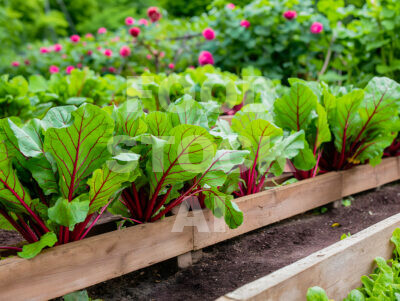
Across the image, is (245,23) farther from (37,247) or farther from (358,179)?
(37,247)

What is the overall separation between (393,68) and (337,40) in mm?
1026

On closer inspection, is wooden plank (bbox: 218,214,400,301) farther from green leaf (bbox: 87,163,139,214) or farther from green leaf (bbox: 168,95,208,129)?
green leaf (bbox: 168,95,208,129)

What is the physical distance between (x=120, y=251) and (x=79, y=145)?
0.36 meters

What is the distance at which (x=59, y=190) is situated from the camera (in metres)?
1.14

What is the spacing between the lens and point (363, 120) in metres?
1.85

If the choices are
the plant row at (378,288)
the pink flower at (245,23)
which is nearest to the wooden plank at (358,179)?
the plant row at (378,288)

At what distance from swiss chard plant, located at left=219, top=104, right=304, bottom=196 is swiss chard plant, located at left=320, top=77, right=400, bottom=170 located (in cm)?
28

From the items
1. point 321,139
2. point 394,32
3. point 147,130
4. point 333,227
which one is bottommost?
point 333,227

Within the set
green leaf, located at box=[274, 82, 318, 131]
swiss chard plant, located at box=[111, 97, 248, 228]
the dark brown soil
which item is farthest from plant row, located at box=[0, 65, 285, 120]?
swiss chard plant, located at box=[111, 97, 248, 228]

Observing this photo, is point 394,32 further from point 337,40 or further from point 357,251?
point 357,251

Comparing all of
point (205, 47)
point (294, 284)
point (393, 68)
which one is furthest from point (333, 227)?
point (205, 47)

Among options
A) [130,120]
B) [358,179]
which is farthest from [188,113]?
[358,179]

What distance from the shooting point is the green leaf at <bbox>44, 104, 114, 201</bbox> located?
1.03 metres

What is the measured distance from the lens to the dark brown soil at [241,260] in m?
1.24
